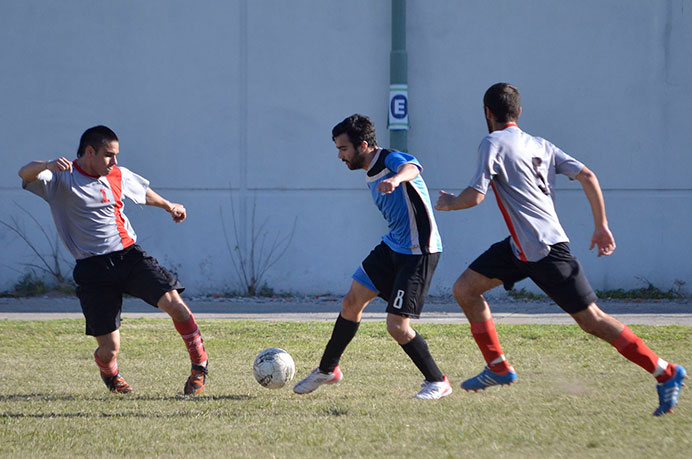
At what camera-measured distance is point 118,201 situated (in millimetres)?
6180

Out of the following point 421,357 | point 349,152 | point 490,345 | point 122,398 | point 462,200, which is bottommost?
point 122,398

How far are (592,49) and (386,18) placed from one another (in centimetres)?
305

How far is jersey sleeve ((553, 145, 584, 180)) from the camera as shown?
5207 millimetres

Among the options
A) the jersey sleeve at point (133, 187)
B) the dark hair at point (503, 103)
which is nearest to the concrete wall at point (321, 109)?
the jersey sleeve at point (133, 187)

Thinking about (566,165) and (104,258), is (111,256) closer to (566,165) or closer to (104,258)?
(104,258)

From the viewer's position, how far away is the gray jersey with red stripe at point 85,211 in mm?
5961

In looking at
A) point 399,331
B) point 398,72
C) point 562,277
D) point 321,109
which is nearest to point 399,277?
point 399,331

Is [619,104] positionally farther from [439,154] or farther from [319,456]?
[319,456]

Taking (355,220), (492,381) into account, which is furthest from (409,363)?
(355,220)

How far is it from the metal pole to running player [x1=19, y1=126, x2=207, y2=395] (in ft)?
22.0

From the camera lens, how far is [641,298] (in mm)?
12609

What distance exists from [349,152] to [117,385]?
231 cm

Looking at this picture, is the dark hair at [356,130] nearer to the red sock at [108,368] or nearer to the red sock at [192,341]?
the red sock at [192,341]

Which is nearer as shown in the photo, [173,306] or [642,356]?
[642,356]
